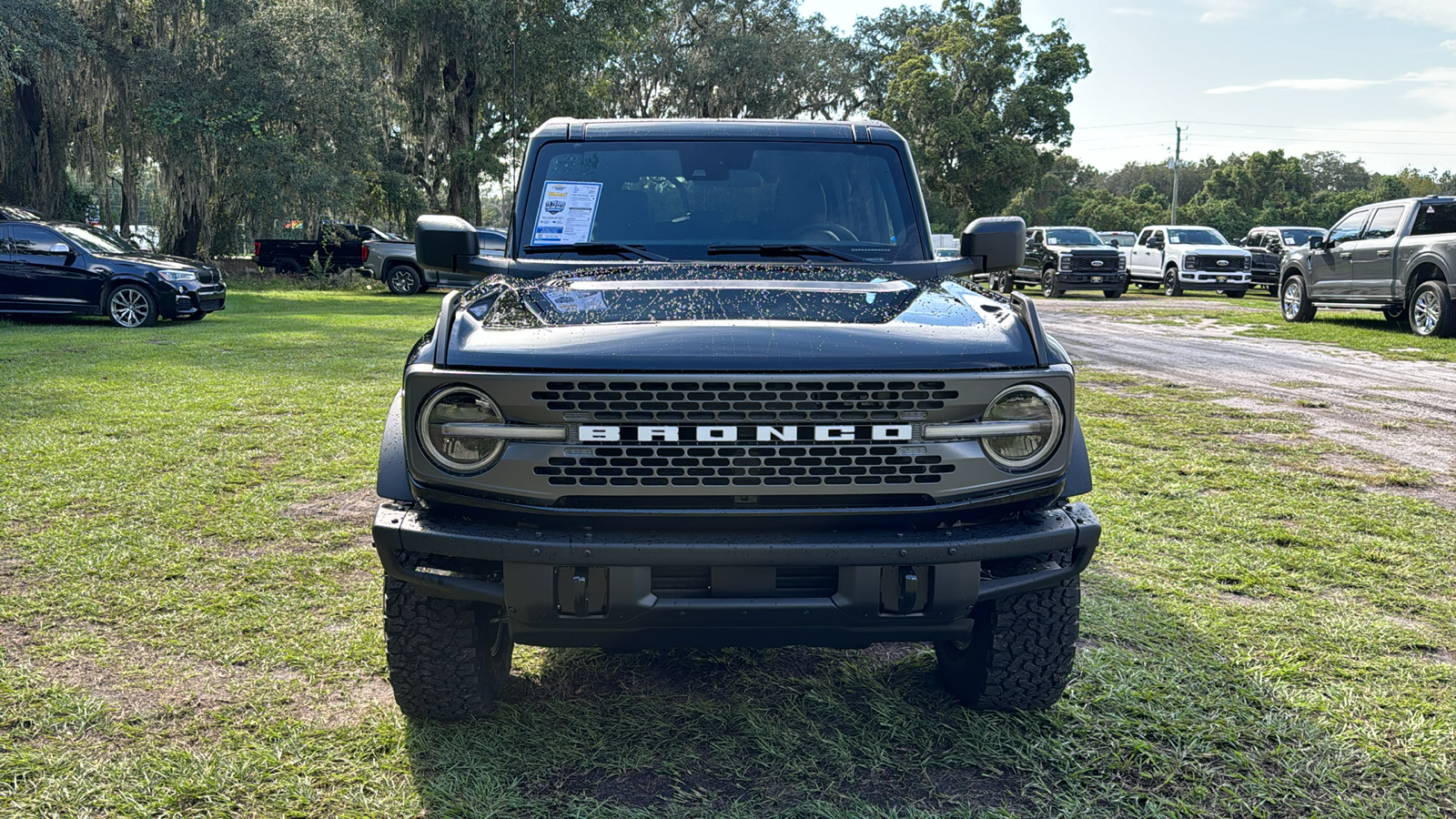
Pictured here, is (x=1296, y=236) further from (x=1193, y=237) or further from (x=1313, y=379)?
(x=1313, y=379)

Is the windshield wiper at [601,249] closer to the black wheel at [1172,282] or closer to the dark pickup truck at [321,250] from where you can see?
the dark pickup truck at [321,250]

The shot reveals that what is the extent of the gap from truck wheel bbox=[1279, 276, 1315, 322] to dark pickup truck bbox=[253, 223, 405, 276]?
2024 cm

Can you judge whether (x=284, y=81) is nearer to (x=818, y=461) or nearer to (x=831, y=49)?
(x=818, y=461)

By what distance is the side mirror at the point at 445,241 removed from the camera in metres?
3.93

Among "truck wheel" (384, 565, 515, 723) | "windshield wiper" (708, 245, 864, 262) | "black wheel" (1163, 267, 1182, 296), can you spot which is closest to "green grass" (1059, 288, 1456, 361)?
"black wheel" (1163, 267, 1182, 296)

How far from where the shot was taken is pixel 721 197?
4066 mm

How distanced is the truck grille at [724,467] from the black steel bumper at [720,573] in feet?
0.43

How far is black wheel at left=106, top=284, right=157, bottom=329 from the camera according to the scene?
15.9m

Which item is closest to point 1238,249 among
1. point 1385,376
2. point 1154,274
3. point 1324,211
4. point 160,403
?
point 1154,274

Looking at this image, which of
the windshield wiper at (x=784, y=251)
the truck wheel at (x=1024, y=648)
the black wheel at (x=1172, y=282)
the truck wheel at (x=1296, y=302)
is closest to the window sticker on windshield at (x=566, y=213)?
the windshield wiper at (x=784, y=251)

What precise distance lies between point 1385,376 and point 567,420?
36.6 ft

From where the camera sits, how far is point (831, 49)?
1960 inches

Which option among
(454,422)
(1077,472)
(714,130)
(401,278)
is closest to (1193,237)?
(401,278)

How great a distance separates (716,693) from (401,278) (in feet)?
79.0
